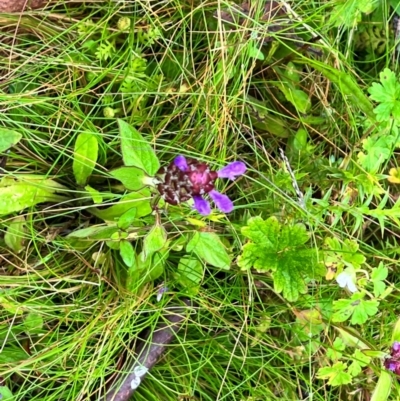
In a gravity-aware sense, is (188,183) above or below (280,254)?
above

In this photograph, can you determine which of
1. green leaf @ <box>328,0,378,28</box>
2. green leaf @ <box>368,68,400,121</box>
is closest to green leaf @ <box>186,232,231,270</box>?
green leaf @ <box>368,68,400,121</box>

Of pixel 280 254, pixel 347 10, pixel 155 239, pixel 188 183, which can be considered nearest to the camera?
pixel 188 183

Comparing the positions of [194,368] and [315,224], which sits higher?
[315,224]

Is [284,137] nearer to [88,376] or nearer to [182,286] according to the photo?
[182,286]

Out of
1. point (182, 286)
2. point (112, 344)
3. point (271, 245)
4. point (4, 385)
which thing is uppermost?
point (271, 245)

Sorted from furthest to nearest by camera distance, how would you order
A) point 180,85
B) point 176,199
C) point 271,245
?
point 180,85
point 271,245
point 176,199

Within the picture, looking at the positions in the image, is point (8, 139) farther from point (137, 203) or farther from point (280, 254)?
point (280, 254)

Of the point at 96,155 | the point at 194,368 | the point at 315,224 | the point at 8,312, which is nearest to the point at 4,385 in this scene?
the point at 8,312

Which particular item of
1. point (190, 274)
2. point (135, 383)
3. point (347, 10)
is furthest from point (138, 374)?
point (347, 10)
